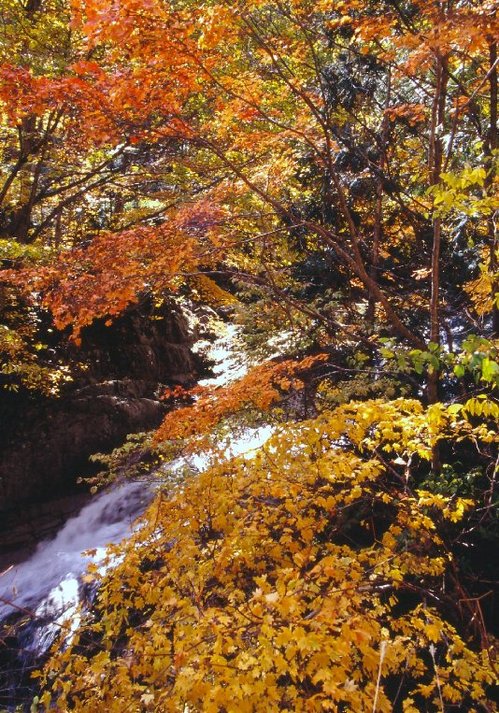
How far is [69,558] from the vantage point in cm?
786

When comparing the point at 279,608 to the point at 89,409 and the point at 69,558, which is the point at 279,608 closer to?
the point at 69,558

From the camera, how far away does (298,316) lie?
8.53 m

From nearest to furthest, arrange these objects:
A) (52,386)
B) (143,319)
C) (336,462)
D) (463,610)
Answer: (336,462)
(463,610)
(52,386)
(143,319)

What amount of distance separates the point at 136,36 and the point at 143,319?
8792 mm

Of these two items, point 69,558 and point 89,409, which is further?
point 89,409

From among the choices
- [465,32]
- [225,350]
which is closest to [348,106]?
[465,32]

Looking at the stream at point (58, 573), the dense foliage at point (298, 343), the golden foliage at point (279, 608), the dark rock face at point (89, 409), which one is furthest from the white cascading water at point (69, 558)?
the golden foliage at point (279, 608)

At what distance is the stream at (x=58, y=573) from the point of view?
5902mm

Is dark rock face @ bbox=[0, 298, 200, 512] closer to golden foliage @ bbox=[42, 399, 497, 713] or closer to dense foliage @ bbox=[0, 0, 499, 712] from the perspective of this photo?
dense foliage @ bbox=[0, 0, 499, 712]

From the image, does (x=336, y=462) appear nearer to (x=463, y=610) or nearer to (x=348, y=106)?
(x=463, y=610)

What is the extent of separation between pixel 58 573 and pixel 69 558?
1.26 ft

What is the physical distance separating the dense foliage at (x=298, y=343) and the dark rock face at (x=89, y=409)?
3.13 feet

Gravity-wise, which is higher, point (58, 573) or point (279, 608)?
point (279, 608)

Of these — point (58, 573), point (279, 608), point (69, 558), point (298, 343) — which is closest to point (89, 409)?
point (69, 558)
